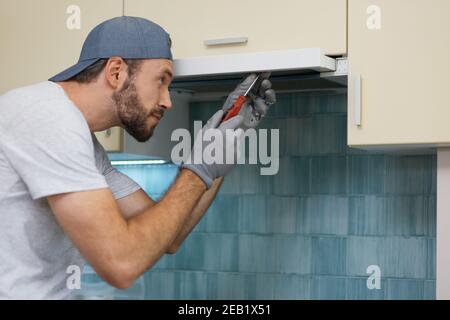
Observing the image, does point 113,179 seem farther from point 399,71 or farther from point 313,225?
point 399,71

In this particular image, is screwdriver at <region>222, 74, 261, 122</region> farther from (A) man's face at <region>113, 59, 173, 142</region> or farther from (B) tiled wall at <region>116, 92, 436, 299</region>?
(B) tiled wall at <region>116, 92, 436, 299</region>

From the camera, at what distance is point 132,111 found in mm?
1716

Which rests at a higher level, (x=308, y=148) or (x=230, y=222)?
(x=308, y=148)

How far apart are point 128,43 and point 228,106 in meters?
0.27

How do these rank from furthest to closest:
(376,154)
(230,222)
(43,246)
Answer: (230,222) < (376,154) < (43,246)

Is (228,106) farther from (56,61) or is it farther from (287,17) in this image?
(56,61)

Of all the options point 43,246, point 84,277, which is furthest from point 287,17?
point 84,277

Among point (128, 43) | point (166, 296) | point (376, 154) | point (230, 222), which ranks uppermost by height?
point (128, 43)

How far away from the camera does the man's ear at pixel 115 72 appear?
168cm

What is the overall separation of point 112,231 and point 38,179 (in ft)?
0.54

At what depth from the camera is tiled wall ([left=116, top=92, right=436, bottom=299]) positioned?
2.00 metres

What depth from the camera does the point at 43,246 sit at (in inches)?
63.7

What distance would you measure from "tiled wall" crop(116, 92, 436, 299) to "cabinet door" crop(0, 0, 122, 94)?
0.41 m

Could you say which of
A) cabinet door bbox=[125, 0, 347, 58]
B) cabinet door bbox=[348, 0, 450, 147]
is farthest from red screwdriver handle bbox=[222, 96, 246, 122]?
cabinet door bbox=[348, 0, 450, 147]
